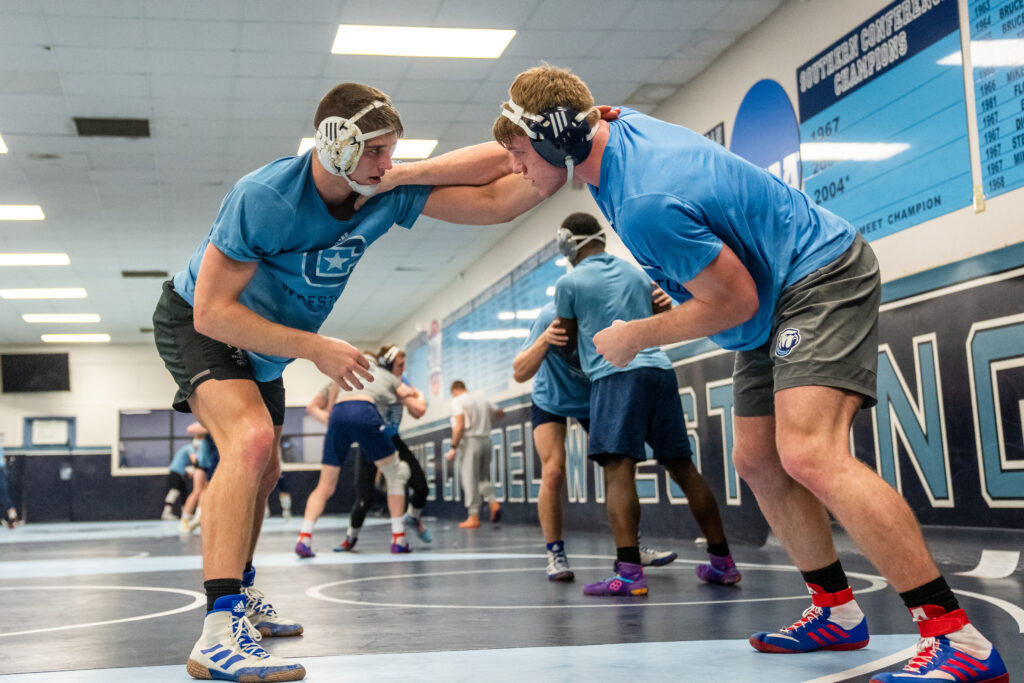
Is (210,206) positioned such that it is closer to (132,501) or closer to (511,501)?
(511,501)

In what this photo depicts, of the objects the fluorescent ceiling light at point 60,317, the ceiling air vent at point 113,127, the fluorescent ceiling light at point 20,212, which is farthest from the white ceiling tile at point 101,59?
the fluorescent ceiling light at point 60,317

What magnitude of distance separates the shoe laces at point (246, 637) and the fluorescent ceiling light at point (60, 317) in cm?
1914

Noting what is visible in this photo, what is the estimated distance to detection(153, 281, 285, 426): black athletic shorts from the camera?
2.91 metres

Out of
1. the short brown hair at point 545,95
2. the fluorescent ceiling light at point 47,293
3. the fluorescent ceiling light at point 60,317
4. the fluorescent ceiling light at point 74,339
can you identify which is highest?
the fluorescent ceiling light at point 47,293

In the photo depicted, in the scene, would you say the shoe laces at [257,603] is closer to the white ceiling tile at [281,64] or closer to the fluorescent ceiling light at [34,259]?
the white ceiling tile at [281,64]

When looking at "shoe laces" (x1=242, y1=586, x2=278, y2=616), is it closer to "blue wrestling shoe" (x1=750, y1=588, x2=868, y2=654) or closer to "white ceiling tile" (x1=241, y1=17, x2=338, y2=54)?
"blue wrestling shoe" (x1=750, y1=588, x2=868, y2=654)

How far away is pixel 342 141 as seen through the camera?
2719 mm

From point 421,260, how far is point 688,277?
13805 mm

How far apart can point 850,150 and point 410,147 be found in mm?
5466

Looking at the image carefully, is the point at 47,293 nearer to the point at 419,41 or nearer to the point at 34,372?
the point at 34,372

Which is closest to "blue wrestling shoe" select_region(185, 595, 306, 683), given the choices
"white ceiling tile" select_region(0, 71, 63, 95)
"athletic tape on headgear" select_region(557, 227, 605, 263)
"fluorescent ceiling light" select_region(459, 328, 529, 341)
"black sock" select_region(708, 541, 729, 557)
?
"black sock" select_region(708, 541, 729, 557)

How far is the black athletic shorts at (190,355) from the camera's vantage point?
9.55 feet

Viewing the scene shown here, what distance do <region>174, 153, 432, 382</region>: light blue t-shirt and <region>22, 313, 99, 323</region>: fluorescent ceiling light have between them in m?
18.7

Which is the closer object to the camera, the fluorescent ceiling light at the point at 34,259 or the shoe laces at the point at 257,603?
the shoe laces at the point at 257,603
